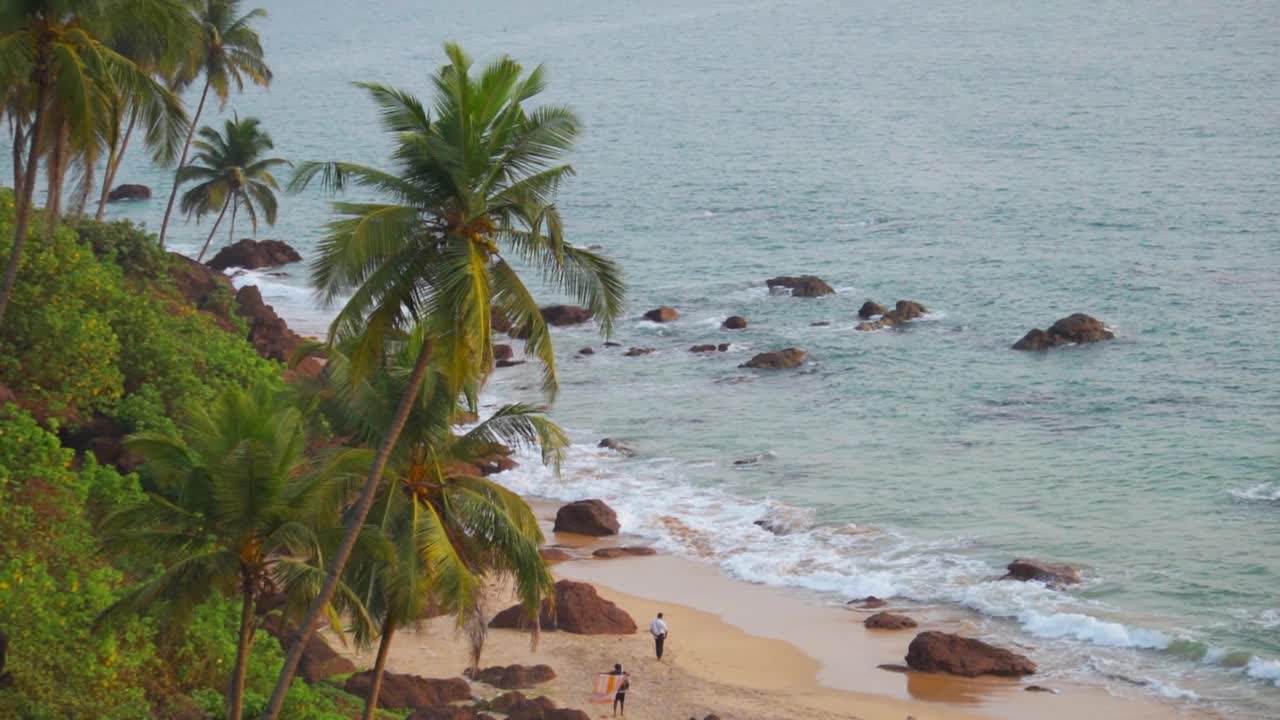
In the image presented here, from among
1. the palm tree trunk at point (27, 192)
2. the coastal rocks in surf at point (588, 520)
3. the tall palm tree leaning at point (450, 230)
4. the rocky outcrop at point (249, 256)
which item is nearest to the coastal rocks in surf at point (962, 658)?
the coastal rocks in surf at point (588, 520)

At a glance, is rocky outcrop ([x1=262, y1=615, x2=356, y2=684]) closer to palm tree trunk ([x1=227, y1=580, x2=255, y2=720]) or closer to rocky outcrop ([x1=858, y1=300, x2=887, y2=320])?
palm tree trunk ([x1=227, y1=580, x2=255, y2=720])

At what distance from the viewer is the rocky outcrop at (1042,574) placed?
101 feet

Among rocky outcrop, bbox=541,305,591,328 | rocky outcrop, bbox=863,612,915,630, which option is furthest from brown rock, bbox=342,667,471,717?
rocky outcrop, bbox=541,305,591,328

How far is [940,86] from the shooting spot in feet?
380

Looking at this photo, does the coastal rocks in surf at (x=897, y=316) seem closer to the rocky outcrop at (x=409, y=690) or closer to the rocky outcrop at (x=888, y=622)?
the rocky outcrop at (x=888, y=622)

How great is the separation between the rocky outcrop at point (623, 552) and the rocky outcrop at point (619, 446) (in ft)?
26.7

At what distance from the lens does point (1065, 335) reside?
50875mm

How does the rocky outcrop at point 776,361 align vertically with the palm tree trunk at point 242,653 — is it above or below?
below

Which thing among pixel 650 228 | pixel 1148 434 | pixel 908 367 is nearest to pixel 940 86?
pixel 650 228

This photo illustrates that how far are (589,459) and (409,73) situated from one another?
4116 inches

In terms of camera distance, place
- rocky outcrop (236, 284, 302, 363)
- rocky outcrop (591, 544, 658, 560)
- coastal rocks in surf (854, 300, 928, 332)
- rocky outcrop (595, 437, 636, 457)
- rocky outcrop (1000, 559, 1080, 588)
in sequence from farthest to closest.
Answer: coastal rocks in surf (854, 300, 928, 332), rocky outcrop (595, 437, 636, 457), rocky outcrop (236, 284, 302, 363), rocky outcrop (591, 544, 658, 560), rocky outcrop (1000, 559, 1080, 588)

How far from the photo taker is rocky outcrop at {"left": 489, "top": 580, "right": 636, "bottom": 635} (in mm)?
27625

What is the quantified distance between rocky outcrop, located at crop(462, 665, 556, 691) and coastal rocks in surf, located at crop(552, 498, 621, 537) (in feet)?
30.8

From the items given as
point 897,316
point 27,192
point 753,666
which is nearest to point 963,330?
point 897,316
